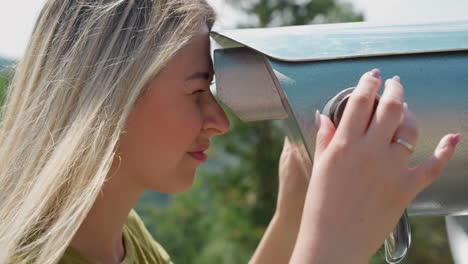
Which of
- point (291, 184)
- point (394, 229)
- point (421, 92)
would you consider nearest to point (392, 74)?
point (421, 92)

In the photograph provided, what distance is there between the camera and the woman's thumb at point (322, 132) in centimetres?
67

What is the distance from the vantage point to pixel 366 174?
25.7 inches

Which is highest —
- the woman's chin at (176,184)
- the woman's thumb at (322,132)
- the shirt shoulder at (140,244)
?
the woman's thumb at (322,132)

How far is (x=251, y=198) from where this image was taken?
3010mm

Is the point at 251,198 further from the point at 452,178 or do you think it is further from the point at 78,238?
the point at 452,178

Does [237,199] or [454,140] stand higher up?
[454,140]

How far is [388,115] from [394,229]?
0.15 m

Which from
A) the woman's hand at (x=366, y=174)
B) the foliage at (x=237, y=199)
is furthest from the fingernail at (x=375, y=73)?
the foliage at (x=237, y=199)

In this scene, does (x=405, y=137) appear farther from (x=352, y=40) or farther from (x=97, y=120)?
(x=97, y=120)

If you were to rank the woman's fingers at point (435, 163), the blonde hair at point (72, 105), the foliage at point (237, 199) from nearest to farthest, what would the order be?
the woman's fingers at point (435, 163) → the blonde hair at point (72, 105) → the foliage at point (237, 199)

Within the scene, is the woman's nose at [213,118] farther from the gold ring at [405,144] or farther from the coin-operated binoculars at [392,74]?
the gold ring at [405,144]

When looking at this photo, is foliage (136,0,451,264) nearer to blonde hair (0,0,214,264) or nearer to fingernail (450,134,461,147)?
blonde hair (0,0,214,264)

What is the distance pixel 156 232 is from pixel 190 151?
192 centimetres

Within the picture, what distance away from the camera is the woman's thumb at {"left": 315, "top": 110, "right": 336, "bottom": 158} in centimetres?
67
